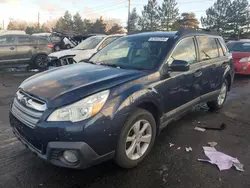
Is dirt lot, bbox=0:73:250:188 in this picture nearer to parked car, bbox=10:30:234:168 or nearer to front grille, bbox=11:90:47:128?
parked car, bbox=10:30:234:168

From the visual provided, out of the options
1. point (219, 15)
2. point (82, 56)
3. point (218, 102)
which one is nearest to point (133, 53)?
point (218, 102)

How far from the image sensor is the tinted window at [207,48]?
15.1 ft

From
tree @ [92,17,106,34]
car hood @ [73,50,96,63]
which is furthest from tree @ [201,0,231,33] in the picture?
car hood @ [73,50,96,63]

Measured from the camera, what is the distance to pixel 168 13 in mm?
52250

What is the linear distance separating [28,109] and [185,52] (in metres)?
2.59

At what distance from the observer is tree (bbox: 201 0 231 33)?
46.3 meters

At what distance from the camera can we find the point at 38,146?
2781 mm

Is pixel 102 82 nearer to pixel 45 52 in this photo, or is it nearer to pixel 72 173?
pixel 72 173

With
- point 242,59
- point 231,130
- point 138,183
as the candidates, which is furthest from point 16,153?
point 242,59

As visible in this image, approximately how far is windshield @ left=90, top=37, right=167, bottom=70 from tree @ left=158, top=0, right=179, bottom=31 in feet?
163

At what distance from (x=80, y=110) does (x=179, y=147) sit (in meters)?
1.87

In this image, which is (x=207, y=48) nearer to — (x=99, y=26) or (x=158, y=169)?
(x=158, y=169)

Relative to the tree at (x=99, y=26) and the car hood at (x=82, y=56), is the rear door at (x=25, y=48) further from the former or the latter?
the tree at (x=99, y=26)

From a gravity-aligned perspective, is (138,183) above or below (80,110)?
below
